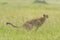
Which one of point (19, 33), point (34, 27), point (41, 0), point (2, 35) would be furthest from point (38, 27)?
point (41, 0)

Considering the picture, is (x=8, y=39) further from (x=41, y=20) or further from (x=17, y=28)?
(x=41, y=20)

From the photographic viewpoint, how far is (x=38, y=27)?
10891mm

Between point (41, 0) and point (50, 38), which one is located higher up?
point (50, 38)

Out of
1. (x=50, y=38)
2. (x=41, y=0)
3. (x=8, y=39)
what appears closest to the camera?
(x=8, y=39)

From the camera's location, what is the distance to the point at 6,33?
9828 millimetres

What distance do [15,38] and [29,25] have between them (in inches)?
51.9

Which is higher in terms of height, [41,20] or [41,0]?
[41,20]

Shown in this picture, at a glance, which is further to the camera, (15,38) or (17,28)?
(17,28)

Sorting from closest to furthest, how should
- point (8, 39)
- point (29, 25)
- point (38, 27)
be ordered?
1. point (8, 39)
2. point (29, 25)
3. point (38, 27)

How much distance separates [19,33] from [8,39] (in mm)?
1481

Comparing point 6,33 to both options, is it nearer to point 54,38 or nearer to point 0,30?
point 0,30

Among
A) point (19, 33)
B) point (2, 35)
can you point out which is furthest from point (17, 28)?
point (2, 35)

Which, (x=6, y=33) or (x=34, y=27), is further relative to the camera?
(x=34, y=27)

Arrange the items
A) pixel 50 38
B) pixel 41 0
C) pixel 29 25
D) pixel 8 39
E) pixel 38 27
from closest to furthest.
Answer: pixel 8 39
pixel 50 38
pixel 29 25
pixel 38 27
pixel 41 0
